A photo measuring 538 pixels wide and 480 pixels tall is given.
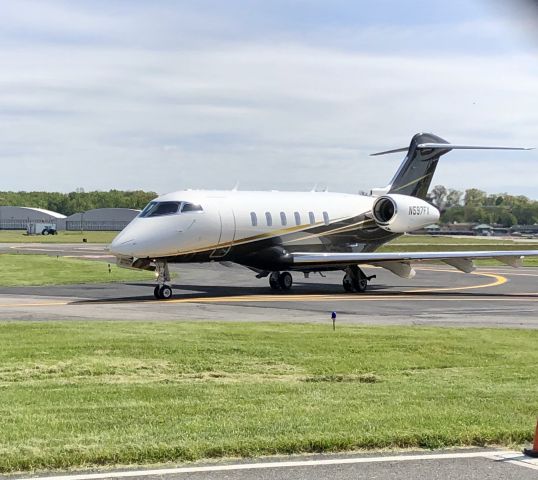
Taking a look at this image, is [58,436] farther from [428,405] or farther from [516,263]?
[516,263]

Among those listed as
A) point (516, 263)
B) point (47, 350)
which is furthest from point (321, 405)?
point (516, 263)

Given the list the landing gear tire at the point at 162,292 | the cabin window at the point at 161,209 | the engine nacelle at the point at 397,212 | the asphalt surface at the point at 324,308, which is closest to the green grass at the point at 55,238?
the asphalt surface at the point at 324,308

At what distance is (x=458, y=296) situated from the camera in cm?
2581

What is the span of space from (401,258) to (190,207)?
23.4 feet

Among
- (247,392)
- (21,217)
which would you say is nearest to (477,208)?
(247,392)

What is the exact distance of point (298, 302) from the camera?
23.6m

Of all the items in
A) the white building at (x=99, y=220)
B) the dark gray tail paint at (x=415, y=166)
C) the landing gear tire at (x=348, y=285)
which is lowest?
the landing gear tire at (x=348, y=285)

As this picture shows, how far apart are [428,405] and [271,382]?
221 cm

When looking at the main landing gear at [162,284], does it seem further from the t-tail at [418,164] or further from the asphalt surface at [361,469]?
the asphalt surface at [361,469]

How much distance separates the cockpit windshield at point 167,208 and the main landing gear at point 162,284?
5.02 ft

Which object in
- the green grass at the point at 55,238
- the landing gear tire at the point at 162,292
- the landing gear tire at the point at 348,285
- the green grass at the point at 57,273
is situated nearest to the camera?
the landing gear tire at the point at 162,292

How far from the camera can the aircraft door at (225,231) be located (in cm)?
2644

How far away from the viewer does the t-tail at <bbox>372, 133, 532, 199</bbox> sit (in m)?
33.5

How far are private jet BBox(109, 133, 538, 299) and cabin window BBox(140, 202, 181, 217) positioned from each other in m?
0.03
